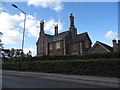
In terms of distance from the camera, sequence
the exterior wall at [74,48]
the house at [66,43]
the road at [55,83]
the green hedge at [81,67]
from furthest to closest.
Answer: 1. the house at [66,43]
2. the exterior wall at [74,48]
3. the green hedge at [81,67]
4. the road at [55,83]

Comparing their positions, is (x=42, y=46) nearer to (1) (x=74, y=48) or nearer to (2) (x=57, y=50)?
(2) (x=57, y=50)

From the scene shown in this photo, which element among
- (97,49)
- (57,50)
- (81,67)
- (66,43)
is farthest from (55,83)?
(57,50)

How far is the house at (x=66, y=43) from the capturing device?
40094mm

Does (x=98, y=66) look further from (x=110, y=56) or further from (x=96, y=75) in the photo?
(x=110, y=56)

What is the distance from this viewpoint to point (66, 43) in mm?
42625

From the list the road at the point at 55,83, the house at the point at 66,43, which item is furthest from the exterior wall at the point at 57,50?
the road at the point at 55,83

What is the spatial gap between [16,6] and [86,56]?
13.5 meters

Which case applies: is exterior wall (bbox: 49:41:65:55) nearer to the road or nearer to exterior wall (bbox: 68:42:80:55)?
exterior wall (bbox: 68:42:80:55)

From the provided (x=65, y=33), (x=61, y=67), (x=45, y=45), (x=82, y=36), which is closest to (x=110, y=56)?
(x=61, y=67)

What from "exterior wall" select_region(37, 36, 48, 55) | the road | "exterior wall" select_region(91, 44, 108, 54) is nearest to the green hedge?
the road

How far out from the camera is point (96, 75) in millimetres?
16469

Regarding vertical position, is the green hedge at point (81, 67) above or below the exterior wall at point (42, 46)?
below

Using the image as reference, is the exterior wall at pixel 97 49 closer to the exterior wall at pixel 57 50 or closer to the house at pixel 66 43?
the house at pixel 66 43

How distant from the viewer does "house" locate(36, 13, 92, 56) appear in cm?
4009
